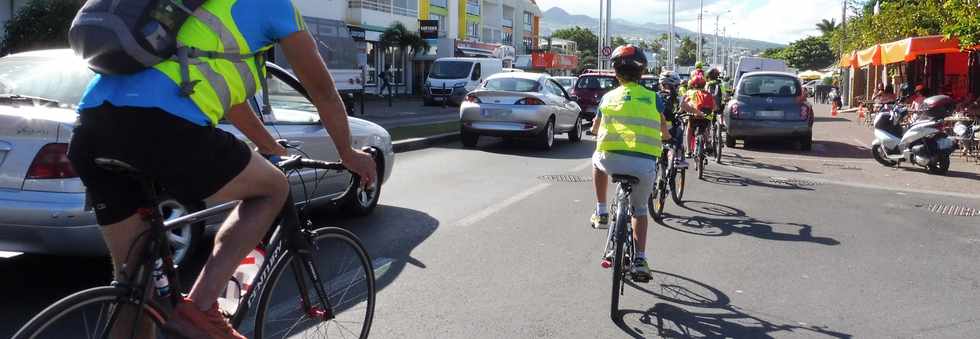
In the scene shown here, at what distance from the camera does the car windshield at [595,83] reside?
23047mm

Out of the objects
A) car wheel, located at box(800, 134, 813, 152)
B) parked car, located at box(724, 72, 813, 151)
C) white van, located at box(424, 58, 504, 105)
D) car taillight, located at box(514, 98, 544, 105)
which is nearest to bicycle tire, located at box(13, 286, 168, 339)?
car taillight, located at box(514, 98, 544, 105)

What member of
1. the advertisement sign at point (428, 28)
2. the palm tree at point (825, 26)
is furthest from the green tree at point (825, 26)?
the advertisement sign at point (428, 28)

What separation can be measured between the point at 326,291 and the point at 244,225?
70cm

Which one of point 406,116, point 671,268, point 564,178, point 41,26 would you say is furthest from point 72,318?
point 406,116

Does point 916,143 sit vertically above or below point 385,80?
below

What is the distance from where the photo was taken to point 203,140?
2566mm

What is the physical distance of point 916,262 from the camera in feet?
21.4

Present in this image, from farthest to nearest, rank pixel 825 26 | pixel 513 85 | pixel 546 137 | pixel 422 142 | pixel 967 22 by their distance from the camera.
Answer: pixel 825 26, pixel 513 85, pixel 546 137, pixel 422 142, pixel 967 22

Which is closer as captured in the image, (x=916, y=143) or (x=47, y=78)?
(x=47, y=78)

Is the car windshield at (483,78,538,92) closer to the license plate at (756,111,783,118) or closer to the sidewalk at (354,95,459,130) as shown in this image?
the sidewalk at (354,95,459,130)

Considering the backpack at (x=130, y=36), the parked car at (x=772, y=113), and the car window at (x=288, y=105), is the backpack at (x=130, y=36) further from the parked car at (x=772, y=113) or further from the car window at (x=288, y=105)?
the parked car at (x=772, y=113)

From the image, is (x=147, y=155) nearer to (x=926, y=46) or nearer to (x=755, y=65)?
(x=926, y=46)

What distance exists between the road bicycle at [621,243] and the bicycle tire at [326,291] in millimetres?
1563

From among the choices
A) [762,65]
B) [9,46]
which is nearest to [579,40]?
[762,65]
